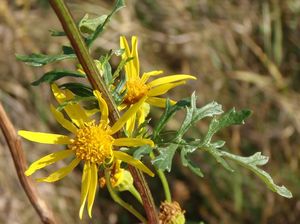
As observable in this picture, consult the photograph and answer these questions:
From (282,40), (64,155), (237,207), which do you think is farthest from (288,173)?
(64,155)

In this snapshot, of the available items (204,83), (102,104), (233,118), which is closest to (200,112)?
(233,118)

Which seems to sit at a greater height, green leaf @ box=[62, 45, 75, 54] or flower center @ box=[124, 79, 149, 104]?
green leaf @ box=[62, 45, 75, 54]

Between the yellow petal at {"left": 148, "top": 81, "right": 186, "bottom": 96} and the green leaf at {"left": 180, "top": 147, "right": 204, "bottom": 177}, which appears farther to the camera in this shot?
the yellow petal at {"left": 148, "top": 81, "right": 186, "bottom": 96}

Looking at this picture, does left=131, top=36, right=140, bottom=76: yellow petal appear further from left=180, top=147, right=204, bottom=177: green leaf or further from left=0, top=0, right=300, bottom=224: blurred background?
left=0, top=0, right=300, bottom=224: blurred background

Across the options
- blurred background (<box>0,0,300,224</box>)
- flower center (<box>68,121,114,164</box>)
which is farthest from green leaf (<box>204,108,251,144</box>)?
blurred background (<box>0,0,300,224</box>)

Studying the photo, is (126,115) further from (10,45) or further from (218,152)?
(10,45)

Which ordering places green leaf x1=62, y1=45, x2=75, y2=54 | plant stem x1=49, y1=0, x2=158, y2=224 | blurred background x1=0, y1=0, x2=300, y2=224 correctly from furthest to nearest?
blurred background x1=0, y1=0, x2=300, y2=224, green leaf x1=62, y1=45, x2=75, y2=54, plant stem x1=49, y1=0, x2=158, y2=224

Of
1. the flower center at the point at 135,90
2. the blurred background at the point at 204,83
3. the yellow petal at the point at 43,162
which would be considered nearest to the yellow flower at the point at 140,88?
the flower center at the point at 135,90

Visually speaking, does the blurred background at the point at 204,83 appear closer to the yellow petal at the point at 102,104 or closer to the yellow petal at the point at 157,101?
the yellow petal at the point at 157,101
